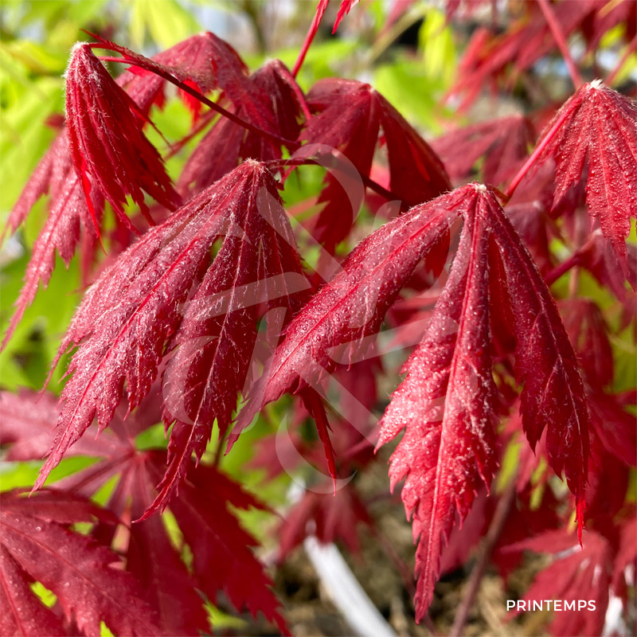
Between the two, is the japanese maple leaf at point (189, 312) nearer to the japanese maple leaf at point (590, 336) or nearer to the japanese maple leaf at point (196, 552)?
the japanese maple leaf at point (196, 552)

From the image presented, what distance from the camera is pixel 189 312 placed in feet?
1.10

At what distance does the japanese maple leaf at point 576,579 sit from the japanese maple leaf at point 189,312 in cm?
42

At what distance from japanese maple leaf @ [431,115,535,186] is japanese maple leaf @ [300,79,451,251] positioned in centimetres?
25

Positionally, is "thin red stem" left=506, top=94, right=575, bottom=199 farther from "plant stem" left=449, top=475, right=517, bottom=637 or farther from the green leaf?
the green leaf

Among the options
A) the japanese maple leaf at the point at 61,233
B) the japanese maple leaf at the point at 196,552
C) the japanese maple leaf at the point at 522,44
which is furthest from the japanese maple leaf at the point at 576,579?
the japanese maple leaf at the point at 522,44

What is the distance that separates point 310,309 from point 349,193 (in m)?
0.15

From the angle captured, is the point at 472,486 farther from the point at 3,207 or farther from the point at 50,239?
the point at 3,207

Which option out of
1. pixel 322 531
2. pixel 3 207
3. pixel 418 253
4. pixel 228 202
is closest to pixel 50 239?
pixel 228 202

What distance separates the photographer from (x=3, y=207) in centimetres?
90

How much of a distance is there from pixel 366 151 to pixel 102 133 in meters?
0.21

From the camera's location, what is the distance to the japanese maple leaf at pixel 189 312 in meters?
0.32

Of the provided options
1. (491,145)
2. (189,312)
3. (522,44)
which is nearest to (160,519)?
(189,312)

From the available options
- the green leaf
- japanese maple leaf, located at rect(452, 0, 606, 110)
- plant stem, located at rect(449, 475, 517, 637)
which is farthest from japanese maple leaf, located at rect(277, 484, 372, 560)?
the green leaf

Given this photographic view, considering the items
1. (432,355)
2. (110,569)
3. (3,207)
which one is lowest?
(110,569)
